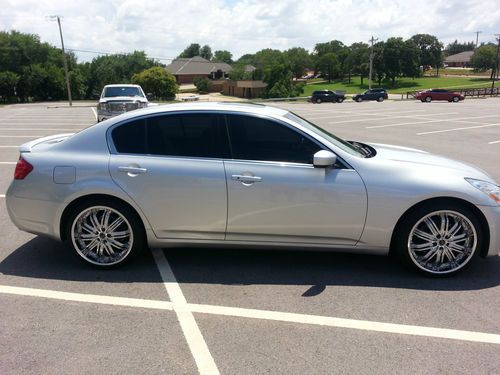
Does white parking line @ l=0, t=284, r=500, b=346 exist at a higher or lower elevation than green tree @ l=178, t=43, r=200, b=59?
lower

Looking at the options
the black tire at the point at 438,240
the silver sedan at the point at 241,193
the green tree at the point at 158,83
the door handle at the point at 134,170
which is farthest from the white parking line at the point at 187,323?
the green tree at the point at 158,83

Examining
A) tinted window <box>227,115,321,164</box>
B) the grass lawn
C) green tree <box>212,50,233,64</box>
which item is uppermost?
green tree <box>212,50,233,64</box>

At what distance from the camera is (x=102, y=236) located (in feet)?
13.9

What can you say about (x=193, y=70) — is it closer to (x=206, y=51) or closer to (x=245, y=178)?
(x=206, y=51)

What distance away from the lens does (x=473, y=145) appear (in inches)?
510

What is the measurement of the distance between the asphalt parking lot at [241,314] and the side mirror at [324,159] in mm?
1042

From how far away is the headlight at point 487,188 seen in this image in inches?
156

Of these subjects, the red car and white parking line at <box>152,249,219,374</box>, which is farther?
the red car

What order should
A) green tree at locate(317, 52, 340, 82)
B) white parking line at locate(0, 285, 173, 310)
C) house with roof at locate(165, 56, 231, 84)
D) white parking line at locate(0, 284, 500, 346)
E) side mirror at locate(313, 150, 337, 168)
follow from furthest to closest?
1. green tree at locate(317, 52, 340, 82)
2. house with roof at locate(165, 56, 231, 84)
3. side mirror at locate(313, 150, 337, 168)
4. white parking line at locate(0, 285, 173, 310)
5. white parking line at locate(0, 284, 500, 346)

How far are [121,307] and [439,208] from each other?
2.81 m

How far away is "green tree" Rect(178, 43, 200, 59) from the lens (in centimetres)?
17062

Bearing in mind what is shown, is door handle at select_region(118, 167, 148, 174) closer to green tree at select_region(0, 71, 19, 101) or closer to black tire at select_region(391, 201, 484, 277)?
black tire at select_region(391, 201, 484, 277)

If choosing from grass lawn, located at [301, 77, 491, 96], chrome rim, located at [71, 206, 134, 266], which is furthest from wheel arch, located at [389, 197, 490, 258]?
grass lawn, located at [301, 77, 491, 96]

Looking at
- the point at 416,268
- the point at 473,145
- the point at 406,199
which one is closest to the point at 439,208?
the point at 406,199
